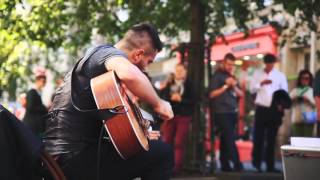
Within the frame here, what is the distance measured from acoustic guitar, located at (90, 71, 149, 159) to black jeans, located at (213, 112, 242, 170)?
547 cm

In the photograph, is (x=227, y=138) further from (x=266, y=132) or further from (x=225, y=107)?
(x=266, y=132)

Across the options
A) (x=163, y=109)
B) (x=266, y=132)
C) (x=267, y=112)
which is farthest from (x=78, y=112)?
(x=266, y=132)

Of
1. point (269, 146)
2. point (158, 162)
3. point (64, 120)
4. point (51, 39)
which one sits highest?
point (51, 39)

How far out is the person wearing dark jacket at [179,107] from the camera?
29.7ft

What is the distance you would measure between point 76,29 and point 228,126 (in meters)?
5.03

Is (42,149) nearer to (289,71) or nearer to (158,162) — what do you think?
(158,162)

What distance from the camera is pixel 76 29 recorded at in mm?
12961

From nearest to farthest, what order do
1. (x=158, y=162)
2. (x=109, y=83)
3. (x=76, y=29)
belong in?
(x=109, y=83)
(x=158, y=162)
(x=76, y=29)

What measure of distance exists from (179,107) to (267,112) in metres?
1.38

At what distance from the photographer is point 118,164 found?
3.90m

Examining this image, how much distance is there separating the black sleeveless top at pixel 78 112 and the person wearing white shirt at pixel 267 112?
5.72 metres

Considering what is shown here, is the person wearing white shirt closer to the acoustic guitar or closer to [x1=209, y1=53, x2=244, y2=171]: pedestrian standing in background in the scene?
[x1=209, y1=53, x2=244, y2=171]: pedestrian standing in background

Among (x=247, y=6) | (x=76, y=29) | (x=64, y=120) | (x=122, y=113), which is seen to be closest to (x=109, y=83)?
(x=122, y=113)

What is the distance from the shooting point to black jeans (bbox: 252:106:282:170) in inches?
369
